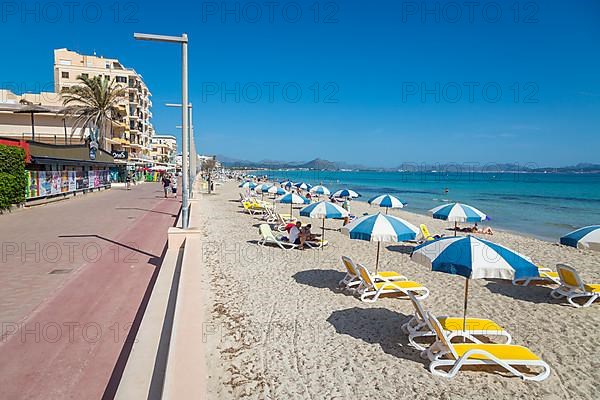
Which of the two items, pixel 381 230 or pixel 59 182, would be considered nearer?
pixel 381 230

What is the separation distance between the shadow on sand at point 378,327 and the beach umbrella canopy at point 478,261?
1.28 meters

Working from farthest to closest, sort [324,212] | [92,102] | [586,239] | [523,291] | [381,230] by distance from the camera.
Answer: [92,102] → [324,212] → [523,291] → [586,239] → [381,230]

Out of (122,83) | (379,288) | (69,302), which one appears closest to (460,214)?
(379,288)

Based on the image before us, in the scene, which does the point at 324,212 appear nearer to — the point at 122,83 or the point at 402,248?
the point at 402,248

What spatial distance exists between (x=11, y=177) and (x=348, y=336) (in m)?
18.1

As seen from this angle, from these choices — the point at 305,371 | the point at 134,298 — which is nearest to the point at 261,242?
the point at 134,298

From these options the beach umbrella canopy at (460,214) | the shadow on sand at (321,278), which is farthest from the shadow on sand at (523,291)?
the shadow on sand at (321,278)

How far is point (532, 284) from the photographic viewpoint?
8898 mm

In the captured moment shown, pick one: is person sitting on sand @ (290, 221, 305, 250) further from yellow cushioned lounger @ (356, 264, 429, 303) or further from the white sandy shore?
yellow cushioned lounger @ (356, 264, 429, 303)

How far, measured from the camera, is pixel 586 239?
768cm

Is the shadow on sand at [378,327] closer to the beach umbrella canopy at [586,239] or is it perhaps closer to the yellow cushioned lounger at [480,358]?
the yellow cushioned lounger at [480,358]

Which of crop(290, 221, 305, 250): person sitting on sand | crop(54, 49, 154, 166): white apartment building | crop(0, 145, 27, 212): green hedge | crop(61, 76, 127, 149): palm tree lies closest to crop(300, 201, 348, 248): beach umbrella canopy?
crop(290, 221, 305, 250): person sitting on sand

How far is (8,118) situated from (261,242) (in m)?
39.4

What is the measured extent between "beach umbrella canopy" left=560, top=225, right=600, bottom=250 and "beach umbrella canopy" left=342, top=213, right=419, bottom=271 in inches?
125
